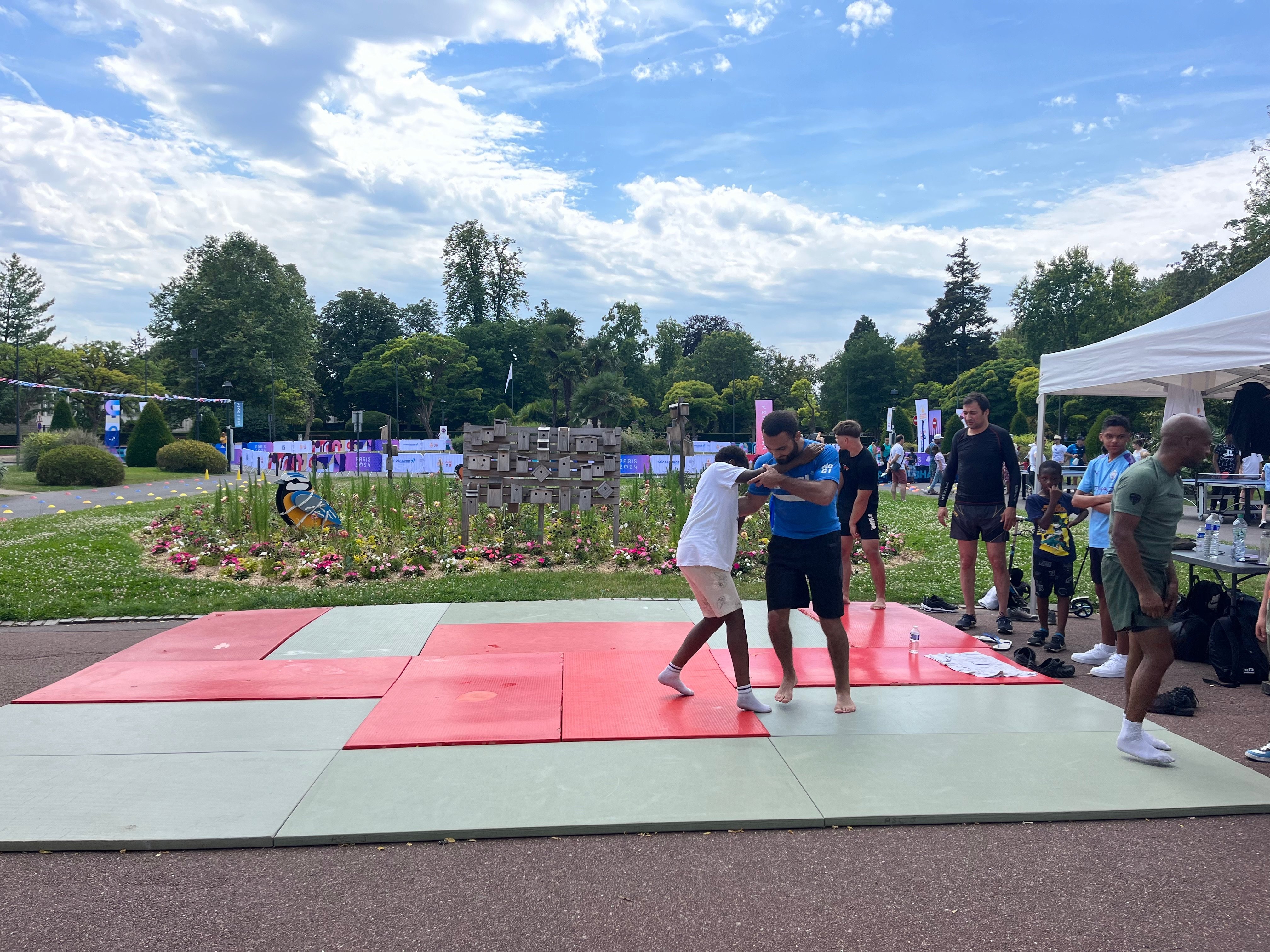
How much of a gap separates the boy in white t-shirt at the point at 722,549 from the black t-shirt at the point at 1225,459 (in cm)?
2111

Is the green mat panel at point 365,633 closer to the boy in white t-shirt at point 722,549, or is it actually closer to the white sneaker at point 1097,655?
the boy in white t-shirt at point 722,549

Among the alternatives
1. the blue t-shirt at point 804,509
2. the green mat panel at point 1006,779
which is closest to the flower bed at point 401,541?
the blue t-shirt at point 804,509

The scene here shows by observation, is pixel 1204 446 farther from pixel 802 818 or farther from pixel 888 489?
pixel 888 489

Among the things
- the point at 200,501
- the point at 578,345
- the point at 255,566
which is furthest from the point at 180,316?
the point at 255,566

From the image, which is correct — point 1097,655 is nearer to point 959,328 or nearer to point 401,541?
point 401,541

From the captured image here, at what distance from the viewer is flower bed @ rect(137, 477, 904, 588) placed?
10.2 meters

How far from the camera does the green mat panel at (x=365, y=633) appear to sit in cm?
667

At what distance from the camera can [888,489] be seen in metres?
29.7

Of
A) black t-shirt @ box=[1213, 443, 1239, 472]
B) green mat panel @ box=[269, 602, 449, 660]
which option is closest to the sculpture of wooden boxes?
green mat panel @ box=[269, 602, 449, 660]

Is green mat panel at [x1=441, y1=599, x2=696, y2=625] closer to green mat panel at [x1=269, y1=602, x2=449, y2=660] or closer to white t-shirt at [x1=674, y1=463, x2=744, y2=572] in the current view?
green mat panel at [x1=269, y1=602, x2=449, y2=660]

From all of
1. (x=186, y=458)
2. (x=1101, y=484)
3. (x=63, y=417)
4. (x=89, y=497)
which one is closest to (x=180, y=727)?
(x=1101, y=484)

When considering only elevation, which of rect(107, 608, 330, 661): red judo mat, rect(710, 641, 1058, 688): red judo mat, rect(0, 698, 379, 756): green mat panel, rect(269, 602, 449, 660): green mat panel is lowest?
rect(107, 608, 330, 661): red judo mat

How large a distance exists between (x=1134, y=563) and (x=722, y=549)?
7.28 ft

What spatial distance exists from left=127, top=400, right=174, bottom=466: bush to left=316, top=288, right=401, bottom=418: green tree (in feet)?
140
